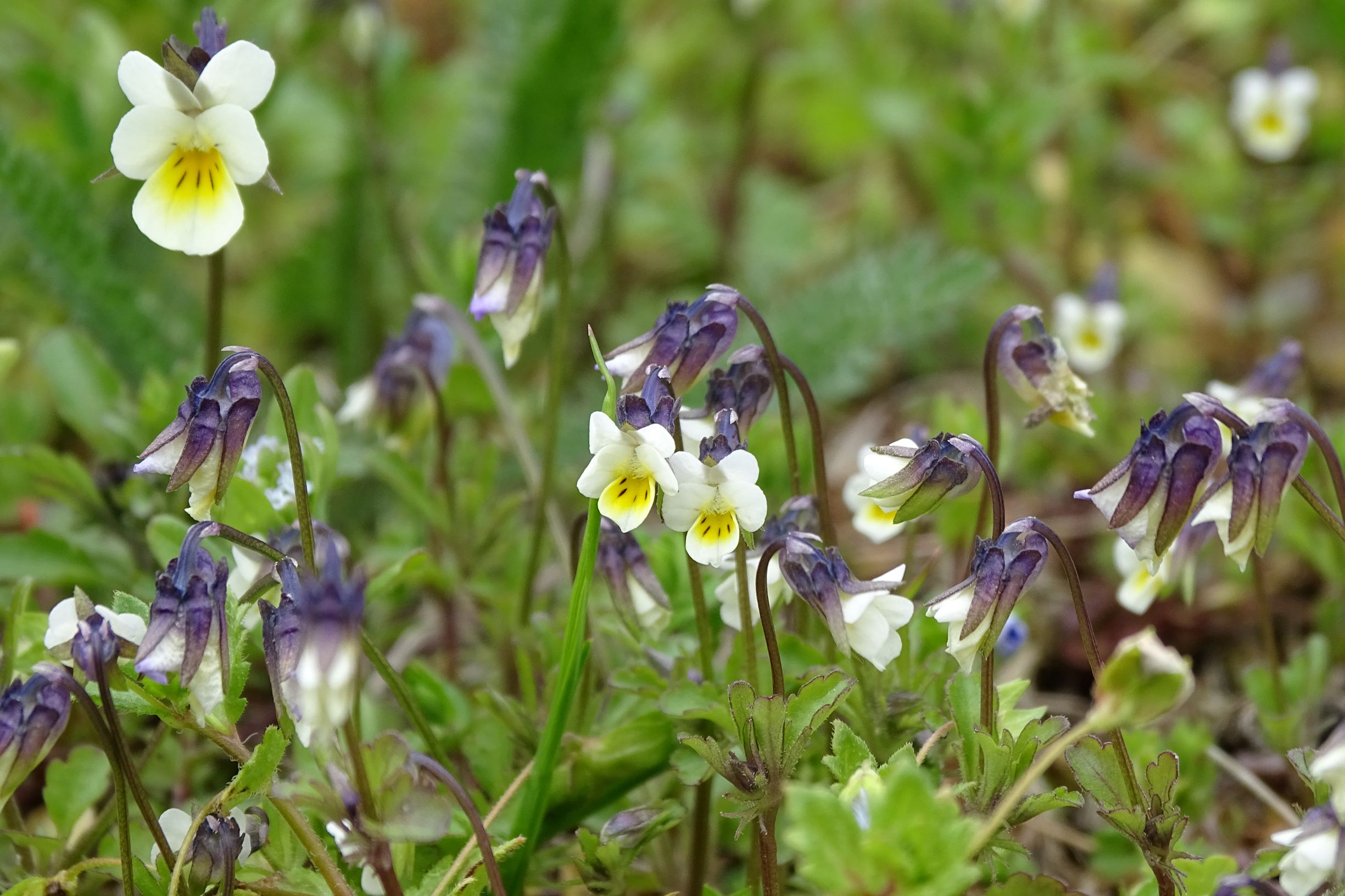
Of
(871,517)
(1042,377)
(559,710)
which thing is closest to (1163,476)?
(1042,377)

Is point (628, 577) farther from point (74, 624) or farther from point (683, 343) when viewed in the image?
point (74, 624)

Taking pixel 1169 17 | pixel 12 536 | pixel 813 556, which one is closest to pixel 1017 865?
pixel 813 556

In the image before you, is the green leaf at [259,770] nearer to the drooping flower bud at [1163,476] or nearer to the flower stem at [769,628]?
the flower stem at [769,628]

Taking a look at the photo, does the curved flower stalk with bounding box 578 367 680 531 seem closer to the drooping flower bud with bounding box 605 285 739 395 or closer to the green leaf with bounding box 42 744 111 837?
the drooping flower bud with bounding box 605 285 739 395

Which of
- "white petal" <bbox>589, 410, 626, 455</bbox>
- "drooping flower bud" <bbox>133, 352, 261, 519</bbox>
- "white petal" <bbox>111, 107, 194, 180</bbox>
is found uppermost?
"white petal" <bbox>111, 107, 194, 180</bbox>

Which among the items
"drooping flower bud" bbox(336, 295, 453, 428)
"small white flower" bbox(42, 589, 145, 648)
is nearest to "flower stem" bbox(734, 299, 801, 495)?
"drooping flower bud" bbox(336, 295, 453, 428)

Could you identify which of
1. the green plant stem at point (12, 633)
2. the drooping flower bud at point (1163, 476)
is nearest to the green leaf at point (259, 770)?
the green plant stem at point (12, 633)
